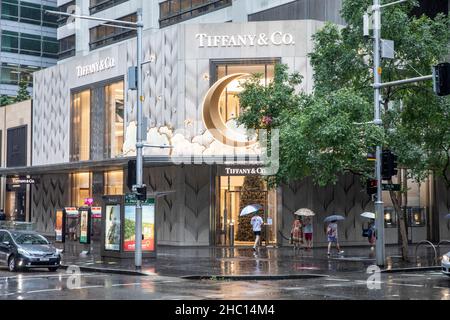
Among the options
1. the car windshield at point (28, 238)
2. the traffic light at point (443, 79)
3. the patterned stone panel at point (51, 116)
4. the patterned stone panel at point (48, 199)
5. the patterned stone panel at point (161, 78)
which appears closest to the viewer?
the traffic light at point (443, 79)

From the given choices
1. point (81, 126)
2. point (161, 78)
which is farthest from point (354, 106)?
point (81, 126)

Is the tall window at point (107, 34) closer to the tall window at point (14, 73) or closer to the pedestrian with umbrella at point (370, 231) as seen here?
the tall window at point (14, 73)

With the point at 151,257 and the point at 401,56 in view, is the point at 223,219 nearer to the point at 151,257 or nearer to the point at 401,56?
the point at 151,257

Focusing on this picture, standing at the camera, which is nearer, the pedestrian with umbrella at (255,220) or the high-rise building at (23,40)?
the pedestrian with umbrella at (255,220)

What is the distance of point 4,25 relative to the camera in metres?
78.5

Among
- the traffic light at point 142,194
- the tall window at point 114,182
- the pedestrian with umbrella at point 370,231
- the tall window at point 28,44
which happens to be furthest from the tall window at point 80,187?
the tall window at point 28,44

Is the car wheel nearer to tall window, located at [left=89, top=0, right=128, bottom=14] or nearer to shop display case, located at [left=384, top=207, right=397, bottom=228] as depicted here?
shop display case, located at [left=384, top=207, right=397, bottom=228]

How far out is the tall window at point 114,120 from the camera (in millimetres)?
42844

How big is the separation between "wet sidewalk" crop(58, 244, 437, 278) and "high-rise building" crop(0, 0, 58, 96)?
49.0 m

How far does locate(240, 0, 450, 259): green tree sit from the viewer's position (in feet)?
84.6

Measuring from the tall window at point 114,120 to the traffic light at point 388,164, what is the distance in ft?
66.3

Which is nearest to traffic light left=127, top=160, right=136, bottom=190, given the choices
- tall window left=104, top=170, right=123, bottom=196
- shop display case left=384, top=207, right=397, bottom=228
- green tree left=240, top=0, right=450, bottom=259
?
green tree left=240, top=0, right=450, bottom=259

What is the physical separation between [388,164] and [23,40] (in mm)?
63083

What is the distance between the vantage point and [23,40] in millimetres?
80375
